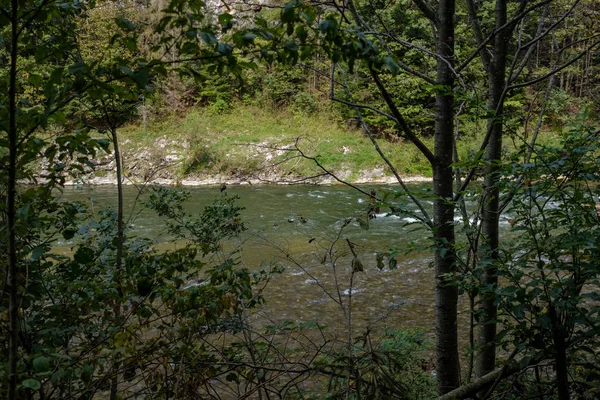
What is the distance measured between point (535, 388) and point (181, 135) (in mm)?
18794

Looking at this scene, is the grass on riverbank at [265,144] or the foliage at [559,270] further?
the grass on riverbank at [265,144]

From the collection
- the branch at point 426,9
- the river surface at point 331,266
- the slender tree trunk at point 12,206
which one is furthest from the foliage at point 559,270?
the slender tree trunk at point 12,206

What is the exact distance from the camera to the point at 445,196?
201cm

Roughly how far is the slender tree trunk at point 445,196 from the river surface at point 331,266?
0.30 feet

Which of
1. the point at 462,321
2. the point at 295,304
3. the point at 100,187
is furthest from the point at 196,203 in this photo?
the point at 462,321

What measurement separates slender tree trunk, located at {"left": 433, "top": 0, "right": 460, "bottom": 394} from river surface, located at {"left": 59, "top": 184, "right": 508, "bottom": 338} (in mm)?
91

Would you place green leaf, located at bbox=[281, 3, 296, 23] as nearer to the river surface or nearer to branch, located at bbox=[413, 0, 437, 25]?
the river surface

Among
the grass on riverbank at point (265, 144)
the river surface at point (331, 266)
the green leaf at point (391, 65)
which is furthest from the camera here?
the grass on riverbank at point (265, 144)

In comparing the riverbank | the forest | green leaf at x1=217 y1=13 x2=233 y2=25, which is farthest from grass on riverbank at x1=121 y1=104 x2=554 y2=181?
green leaf at x1=217 y1=13 x2=233 y2=25

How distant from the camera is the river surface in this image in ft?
15.1

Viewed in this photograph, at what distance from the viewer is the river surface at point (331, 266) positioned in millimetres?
4602

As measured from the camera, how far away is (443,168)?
2.01 m

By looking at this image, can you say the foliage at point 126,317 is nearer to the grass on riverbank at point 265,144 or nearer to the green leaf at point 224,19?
the green leaf at point 224,19

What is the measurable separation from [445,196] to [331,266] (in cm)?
555
